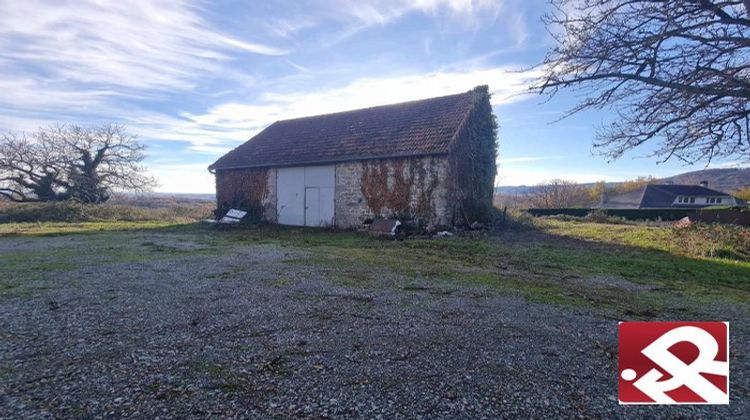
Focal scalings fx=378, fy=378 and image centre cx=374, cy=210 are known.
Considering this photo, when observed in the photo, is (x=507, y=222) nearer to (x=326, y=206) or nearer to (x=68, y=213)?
(x=326, y=206)

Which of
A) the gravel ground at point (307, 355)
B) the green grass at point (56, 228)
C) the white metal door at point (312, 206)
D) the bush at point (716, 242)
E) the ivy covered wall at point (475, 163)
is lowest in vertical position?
the green grass at point (56, 228)

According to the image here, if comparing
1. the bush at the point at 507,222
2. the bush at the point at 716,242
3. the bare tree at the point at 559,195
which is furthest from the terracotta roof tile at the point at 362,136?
the bare tree at the point at 559,195

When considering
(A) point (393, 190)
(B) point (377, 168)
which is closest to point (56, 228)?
(B) point (377, 168)

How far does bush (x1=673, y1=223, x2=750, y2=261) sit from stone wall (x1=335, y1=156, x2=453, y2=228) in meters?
6.81

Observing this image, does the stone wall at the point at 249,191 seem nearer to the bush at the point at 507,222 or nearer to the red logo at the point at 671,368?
the bush at the point at 507,222

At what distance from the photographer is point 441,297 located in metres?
5.17

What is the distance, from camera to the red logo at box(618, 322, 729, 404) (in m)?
2.69

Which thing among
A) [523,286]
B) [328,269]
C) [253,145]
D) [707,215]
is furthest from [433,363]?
[707,215]

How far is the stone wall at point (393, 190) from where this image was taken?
13125 millimetres

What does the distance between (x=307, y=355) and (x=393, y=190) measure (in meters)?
11.0

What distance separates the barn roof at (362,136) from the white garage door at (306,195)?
1.58 feet

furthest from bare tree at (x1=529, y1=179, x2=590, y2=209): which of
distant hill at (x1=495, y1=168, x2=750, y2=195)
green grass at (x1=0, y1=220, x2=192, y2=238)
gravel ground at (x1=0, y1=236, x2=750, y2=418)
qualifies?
gravel ground at (x1=0, y1=236, x2=750, y2=418)

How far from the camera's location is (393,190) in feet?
45.7

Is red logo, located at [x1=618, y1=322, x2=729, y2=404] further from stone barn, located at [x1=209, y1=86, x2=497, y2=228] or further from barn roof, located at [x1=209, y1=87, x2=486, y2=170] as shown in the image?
barn roof, located at [x1=209, y1=87, x2=486, y2=170]
